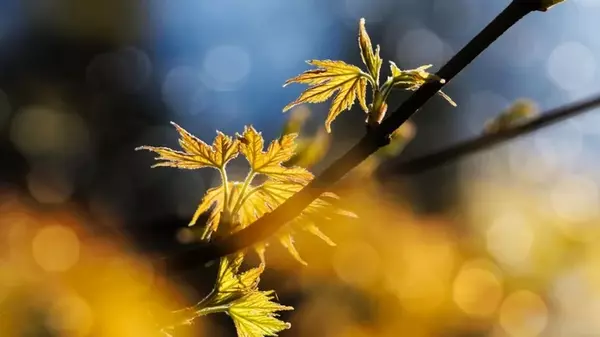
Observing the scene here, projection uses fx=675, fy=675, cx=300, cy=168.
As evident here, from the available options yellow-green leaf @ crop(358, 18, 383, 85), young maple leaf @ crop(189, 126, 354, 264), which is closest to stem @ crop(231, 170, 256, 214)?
young maple leaf @ crop(189, 126, 354, 264)

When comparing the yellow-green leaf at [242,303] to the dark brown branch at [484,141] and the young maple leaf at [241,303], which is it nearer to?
the young maple leaf at [241,303]

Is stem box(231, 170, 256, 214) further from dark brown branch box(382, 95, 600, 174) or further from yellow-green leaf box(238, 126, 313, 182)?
dark brown branch box(382, 95, 600, 174)

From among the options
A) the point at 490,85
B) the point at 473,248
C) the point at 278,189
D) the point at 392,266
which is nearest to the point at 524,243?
the point at 473,248

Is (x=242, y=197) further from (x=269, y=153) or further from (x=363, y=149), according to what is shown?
(x=363, y=149)

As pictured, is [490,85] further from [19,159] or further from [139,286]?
[139,286]

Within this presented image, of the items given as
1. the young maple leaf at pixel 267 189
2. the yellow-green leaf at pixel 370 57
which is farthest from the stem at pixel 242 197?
the yellow-green leaf at pixel 370 57

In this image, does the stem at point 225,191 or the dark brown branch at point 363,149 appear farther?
the stem at point 225,191

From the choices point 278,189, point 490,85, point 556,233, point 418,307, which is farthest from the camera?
point 490,85
